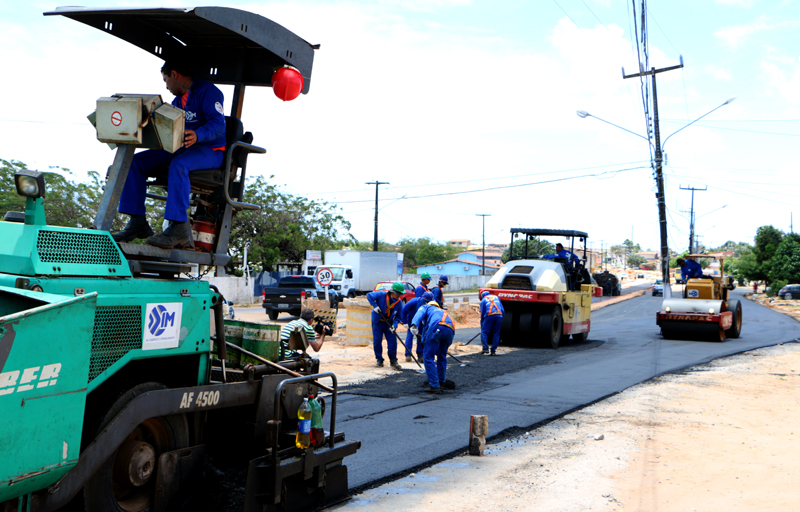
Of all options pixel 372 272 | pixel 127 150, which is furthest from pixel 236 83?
pixel 372 272

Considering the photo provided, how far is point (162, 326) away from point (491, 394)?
6.88 m

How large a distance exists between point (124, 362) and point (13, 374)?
68 cm

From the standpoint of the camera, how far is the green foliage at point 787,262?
49844 millimetres

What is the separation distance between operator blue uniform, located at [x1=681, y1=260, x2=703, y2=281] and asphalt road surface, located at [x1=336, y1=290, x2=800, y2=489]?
2.40m

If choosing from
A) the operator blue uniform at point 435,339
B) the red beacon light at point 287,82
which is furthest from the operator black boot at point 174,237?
the operator blue uniform at point 435,339

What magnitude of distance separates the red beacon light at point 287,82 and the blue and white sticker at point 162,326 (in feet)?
5.11

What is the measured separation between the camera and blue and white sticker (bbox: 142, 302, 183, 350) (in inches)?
137

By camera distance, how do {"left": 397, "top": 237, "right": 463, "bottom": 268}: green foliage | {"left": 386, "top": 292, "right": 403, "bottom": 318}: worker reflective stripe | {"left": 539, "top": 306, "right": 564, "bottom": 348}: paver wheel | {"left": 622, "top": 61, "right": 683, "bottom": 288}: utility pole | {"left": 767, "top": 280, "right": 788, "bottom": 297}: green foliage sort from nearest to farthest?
{"left": 386, "top": 292, "right": 403, "bottom": 318}: worker reflective stripe, {"left": 539, "top": 306, "right": 564, "bottom": 348}: paver wheel, {"left": 622, "top": 61, "right": 683, "bottom": 288}: utility pole, {"left": 767, "top": 280, "right": 788, "bottom": 297}: green foliage, {"left": 397, "top": 237, "right": 463, "bottom": 268}: green foliage

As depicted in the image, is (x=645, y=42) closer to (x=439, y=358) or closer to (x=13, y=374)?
(x=439, y=358)

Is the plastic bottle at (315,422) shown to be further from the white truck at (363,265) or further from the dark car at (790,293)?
the dark car at (790,293)

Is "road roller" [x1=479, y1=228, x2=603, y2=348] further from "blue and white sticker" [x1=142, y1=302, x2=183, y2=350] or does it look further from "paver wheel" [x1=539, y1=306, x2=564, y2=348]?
"blue and white sticker" [x1=142, y1=302, x2=183, y2=350]

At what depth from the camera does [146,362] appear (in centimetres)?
372

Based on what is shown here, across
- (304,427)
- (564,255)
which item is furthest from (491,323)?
(304,427)

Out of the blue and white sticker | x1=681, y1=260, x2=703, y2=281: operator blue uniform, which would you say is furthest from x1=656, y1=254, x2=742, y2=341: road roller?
the blue and white sticker
